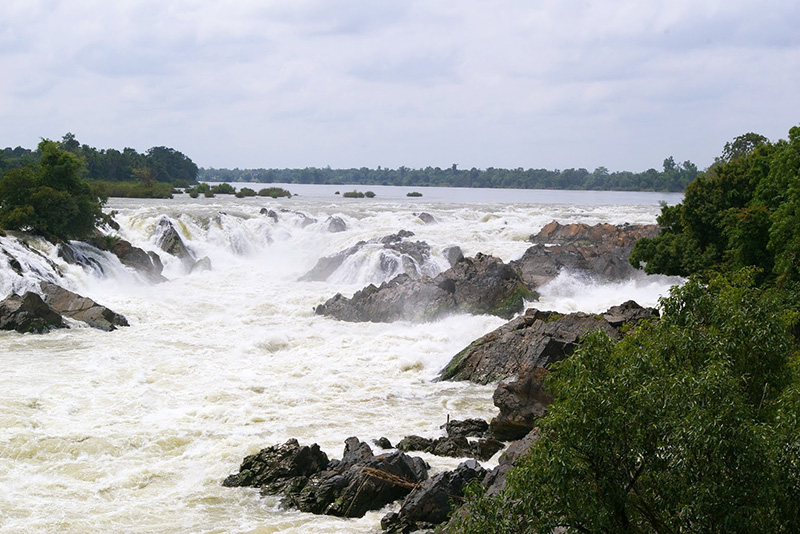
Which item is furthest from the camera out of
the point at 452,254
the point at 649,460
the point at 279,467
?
the point at 452,254

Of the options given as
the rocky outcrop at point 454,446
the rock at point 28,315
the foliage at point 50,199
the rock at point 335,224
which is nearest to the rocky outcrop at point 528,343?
the rocky outcrop at point 454,446

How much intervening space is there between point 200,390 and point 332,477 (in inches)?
273

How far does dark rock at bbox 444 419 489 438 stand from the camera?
15703 mm

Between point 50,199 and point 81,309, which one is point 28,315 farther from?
point 50,199

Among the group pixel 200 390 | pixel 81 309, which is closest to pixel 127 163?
pixel 81 309

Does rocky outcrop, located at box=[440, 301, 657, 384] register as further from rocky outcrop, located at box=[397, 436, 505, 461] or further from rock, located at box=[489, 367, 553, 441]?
rocky outcrop, located at box=[397, 436, 505, 461]

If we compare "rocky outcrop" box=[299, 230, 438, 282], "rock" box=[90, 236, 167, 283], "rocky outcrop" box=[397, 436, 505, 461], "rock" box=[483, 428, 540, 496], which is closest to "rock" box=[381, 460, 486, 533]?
"rock" box=[483, 428, 540, 496]

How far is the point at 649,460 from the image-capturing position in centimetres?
710

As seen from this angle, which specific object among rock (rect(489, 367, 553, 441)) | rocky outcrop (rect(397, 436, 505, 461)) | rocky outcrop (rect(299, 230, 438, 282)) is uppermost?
rocky outcrop (rect(299, 230, 438, 282))

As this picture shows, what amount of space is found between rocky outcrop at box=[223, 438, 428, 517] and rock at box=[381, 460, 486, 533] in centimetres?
61

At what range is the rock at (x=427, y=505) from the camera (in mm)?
11398

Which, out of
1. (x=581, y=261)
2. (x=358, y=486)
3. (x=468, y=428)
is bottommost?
(x=468, y=428)

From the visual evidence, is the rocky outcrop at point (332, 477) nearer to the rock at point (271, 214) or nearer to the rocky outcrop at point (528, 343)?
the rocky outcrop at point (528, 343)

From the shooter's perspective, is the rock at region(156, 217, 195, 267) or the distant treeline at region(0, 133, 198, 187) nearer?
the rock at region(156, 217, 195, 267)
